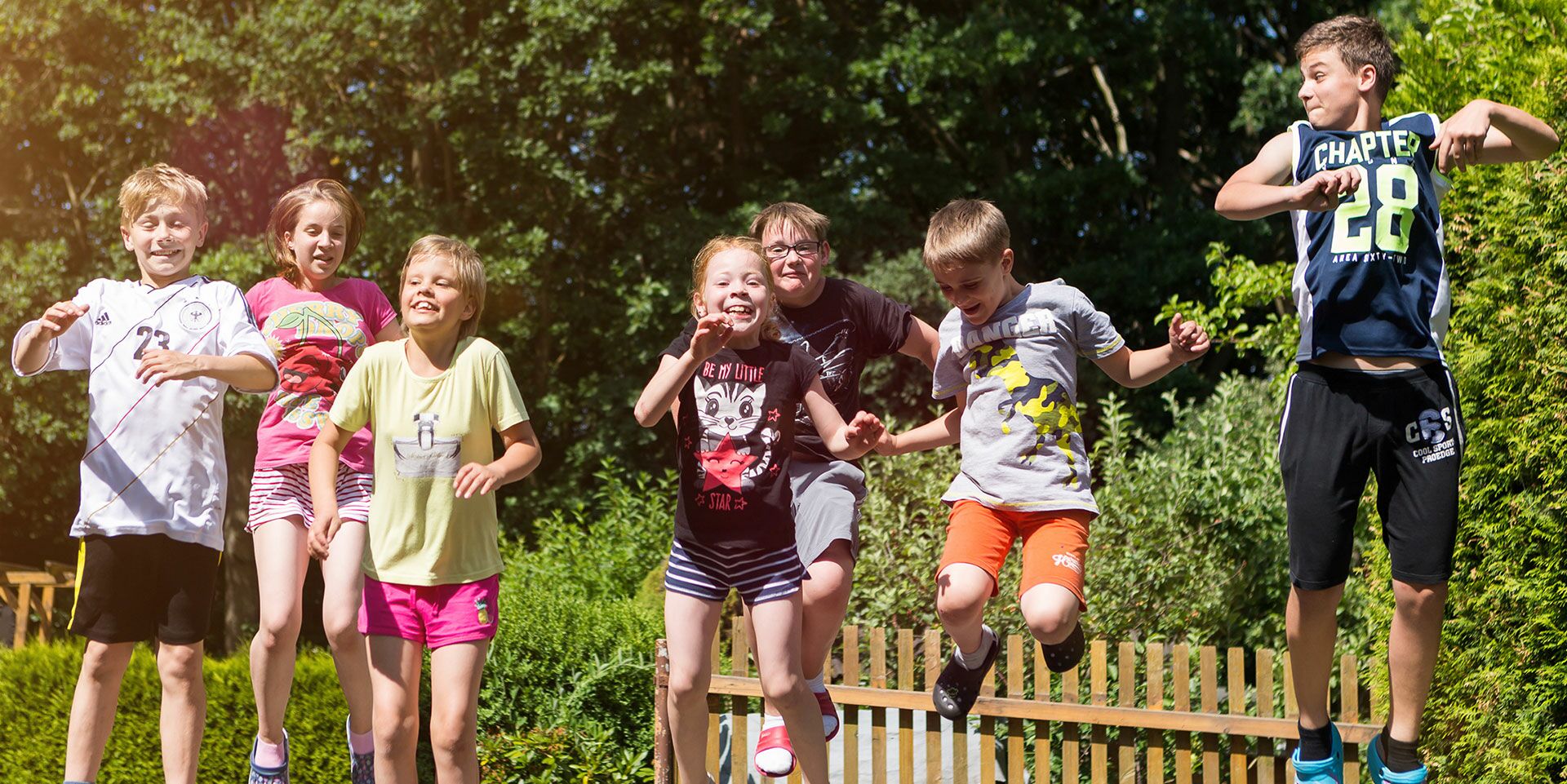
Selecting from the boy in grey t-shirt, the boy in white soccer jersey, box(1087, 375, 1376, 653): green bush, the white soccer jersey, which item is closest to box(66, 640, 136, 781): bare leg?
the boy in white soccer jersey

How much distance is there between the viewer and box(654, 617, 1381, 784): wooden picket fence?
5270 mm

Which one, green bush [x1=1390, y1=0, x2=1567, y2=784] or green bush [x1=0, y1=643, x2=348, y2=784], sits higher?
green bush [x1=1390, y1=0, x2=1567, y2=784]

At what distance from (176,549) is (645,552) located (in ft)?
18.1

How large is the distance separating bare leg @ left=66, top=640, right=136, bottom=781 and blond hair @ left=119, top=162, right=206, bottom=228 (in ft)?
4.48

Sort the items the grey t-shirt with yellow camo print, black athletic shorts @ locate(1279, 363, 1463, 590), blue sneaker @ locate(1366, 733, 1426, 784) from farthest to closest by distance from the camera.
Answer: the grey t-shirt with yellow camo print < blue sneaker @ locate(1366, 733, 1426, 784) < black athletic shorts @ locate(1279, 363, 1463, 590)

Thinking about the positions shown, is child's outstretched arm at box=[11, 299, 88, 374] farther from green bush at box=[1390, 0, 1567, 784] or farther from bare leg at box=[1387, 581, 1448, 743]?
green bush at box=[1390, 0, 1567, 784]

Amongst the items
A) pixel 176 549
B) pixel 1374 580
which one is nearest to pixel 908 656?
pixel 1374 580

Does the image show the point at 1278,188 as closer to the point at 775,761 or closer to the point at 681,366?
the point at 681,366

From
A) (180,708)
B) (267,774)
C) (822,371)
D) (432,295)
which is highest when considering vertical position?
(432,295)

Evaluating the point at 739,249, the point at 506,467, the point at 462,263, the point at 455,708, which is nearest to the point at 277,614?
the point at 455,708

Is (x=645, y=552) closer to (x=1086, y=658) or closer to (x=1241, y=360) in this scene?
(x=1086, y=658)

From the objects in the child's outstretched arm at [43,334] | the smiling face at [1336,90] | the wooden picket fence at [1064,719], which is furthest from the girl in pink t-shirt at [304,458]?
the smiling face at [1336,90]

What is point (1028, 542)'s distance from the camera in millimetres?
3934

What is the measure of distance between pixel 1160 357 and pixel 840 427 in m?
1.01
